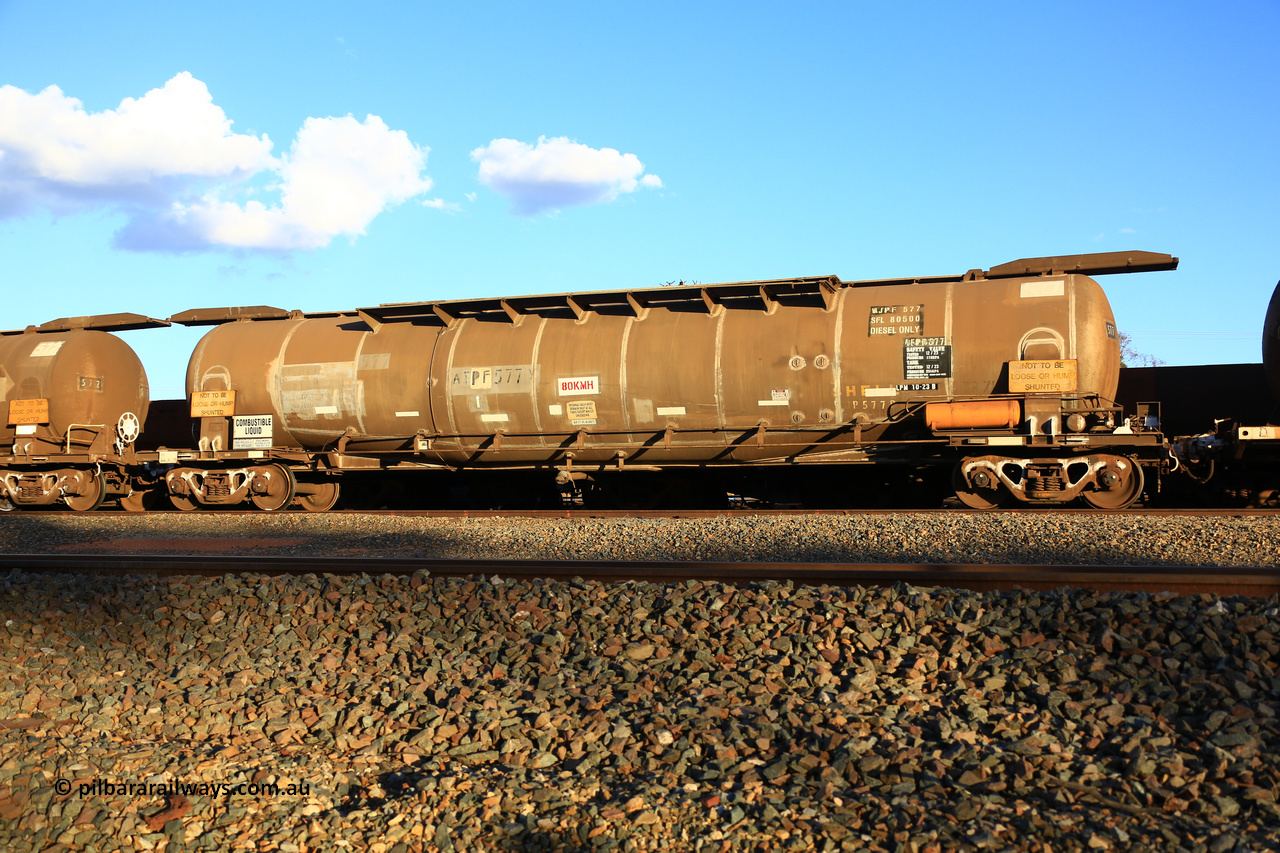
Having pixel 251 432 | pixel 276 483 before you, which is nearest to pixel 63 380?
pixel 251 432

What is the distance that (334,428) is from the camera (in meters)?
13.6

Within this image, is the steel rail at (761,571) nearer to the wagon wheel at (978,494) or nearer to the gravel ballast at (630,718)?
the gravel ballast at (630,718)

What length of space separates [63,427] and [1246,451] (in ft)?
62.3

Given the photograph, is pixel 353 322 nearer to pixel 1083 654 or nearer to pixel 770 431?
pixel 770 431

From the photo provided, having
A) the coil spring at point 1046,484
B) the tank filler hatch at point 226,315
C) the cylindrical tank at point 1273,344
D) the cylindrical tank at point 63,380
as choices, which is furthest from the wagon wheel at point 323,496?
the cylindrical tank at point 1273,344

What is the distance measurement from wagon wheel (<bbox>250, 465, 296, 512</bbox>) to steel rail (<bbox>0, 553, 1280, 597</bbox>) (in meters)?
5.83

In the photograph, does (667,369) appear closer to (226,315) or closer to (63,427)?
(226,315)

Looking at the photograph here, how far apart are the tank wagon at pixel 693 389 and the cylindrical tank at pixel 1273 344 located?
189 cm

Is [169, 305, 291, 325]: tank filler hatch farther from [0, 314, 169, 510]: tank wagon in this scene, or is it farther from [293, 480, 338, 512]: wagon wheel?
[293, 480, 338, 512]: wagon wheel

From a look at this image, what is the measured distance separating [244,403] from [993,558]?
11.9 meters

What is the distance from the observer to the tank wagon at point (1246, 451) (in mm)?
10633

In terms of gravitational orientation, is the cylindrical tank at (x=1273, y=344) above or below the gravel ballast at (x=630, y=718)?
above

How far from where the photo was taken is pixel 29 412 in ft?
50.2

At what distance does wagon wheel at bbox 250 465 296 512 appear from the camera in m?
13.8
